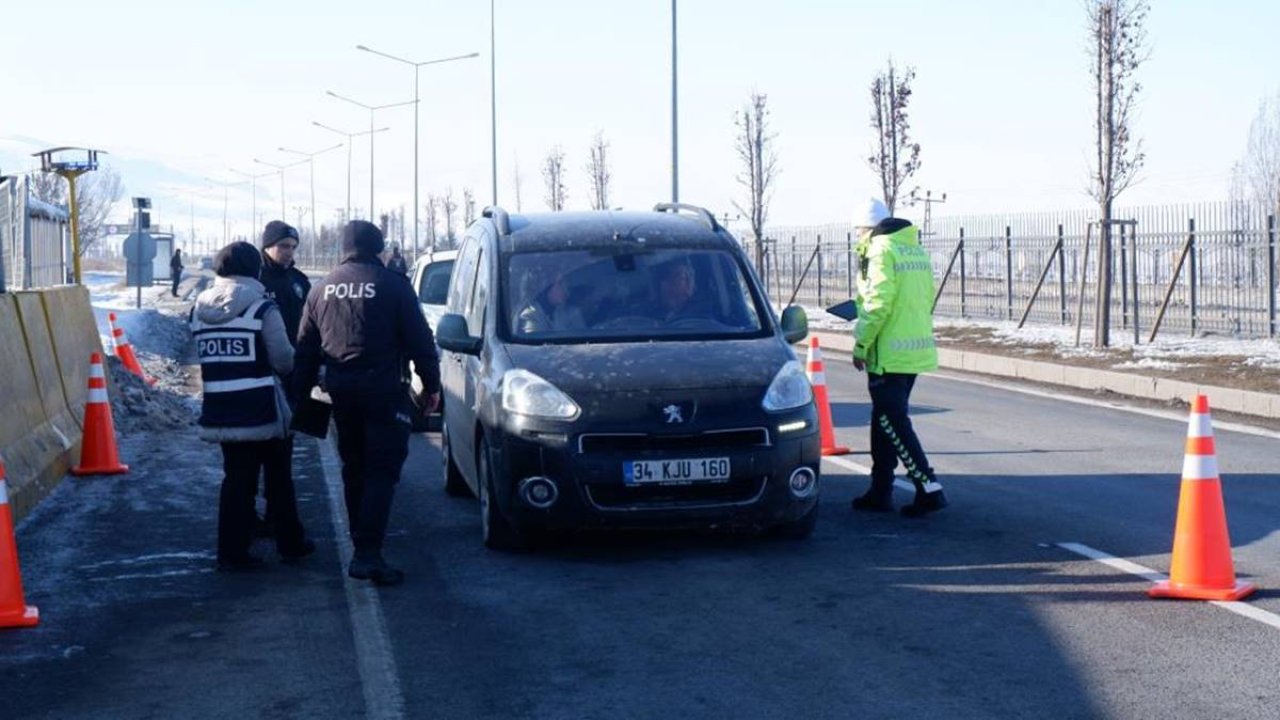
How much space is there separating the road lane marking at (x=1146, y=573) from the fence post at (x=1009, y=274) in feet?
84.1

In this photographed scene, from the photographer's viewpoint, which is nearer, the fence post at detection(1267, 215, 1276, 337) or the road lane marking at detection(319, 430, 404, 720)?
the road lane marking at detection(319, 430, 404, 720)

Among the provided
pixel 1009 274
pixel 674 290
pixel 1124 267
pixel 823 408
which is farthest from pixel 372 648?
pixel 1009 274

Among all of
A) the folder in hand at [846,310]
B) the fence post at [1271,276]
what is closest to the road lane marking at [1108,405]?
the fence post at [1271,276]

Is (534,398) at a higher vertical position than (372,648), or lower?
higher

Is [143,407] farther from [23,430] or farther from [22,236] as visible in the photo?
[23,430]

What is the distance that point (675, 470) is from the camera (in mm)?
8422

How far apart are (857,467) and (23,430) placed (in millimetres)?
5886

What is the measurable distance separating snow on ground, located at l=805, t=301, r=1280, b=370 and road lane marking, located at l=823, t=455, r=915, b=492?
657cm

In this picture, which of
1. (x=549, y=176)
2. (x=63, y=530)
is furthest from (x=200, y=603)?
(x=549, y=176)

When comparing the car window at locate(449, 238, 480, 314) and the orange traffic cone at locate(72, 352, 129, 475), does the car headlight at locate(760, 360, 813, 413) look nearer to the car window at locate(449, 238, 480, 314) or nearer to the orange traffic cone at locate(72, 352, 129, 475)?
the car window at locate(449, 238, 480, 314)

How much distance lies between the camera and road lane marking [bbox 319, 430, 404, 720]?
19.6ft

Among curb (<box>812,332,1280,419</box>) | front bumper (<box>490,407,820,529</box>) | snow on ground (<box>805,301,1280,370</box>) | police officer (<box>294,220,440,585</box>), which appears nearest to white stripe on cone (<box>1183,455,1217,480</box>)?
front bumper (<box>490,407,820,529</box>)

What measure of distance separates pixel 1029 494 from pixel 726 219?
50.5 metres

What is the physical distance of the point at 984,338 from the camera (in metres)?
29.3
